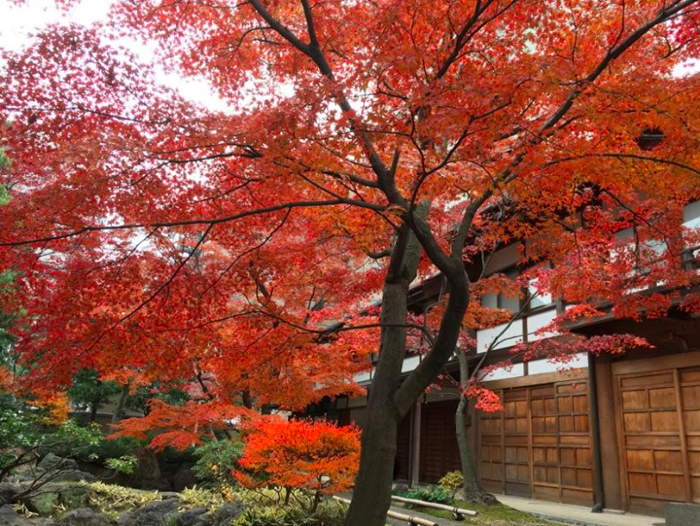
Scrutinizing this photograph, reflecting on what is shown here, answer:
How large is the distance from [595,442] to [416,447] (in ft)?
22.2

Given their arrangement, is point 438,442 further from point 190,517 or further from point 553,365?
point 190,517

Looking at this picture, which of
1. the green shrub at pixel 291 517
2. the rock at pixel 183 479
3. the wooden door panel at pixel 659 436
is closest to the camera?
the green shrub at pixel 291 517

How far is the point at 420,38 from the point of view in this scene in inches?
249

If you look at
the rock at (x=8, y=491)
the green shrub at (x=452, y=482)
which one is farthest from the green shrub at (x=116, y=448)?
the green shrub at (x=452, y=482)

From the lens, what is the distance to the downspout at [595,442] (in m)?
10.6

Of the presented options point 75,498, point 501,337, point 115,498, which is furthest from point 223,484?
point 501,337

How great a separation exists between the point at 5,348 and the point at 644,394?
56.1ft

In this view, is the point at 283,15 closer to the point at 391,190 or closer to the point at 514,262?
the point at 391,190

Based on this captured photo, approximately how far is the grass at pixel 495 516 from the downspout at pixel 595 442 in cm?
159

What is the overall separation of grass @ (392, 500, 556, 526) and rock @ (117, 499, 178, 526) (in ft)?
18.3

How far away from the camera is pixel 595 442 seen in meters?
11.0

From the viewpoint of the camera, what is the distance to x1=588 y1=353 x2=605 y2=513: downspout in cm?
1062

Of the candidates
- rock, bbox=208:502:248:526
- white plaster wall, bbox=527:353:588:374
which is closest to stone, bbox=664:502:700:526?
white plaster wall, bbox=527:353:588:374

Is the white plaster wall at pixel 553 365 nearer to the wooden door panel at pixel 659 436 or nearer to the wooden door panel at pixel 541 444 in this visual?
the wooden door panel at pixel 541 444
